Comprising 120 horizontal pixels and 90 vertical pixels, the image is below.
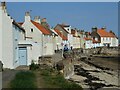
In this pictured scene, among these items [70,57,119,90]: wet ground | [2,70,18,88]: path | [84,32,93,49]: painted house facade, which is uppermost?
[84,32,93,49]: painted house facade

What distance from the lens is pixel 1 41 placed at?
105ft

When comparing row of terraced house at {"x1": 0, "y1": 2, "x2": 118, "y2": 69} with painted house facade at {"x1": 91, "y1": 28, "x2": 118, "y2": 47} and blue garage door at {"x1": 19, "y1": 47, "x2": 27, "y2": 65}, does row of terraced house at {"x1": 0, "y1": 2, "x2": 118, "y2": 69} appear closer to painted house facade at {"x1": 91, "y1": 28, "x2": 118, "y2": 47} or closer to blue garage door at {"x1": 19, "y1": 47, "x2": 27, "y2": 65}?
blue garage door at {"x1": 19, "y1": 47, "x2": 27, "y2": 65}

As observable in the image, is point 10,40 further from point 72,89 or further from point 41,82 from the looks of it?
point 72,89

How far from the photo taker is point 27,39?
4534cm

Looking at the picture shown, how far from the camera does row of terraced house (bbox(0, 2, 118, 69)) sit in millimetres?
31969

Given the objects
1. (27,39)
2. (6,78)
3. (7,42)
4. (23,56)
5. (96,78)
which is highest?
(27,39)

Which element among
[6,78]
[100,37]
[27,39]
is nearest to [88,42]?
Answer: [100,37]

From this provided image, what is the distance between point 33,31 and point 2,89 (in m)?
36.2


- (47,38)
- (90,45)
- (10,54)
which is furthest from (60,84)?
(90,45)

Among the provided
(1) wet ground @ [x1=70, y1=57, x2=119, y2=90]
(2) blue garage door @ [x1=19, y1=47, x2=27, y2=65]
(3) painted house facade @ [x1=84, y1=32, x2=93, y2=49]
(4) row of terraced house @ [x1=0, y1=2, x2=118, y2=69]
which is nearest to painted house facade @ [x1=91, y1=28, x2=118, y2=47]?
(3) painted house facade @ [x1=84, y1=32, x2=93, y2=49]

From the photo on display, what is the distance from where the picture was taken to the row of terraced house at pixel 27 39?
105ft

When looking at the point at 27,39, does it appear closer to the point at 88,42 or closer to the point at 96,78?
the point at 96,78

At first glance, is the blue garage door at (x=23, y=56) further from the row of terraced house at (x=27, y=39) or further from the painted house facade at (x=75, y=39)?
the painted house facade at (x=75, y=39)

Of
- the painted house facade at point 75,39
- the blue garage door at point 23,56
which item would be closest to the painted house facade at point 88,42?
the painted house facade at point 75,39
